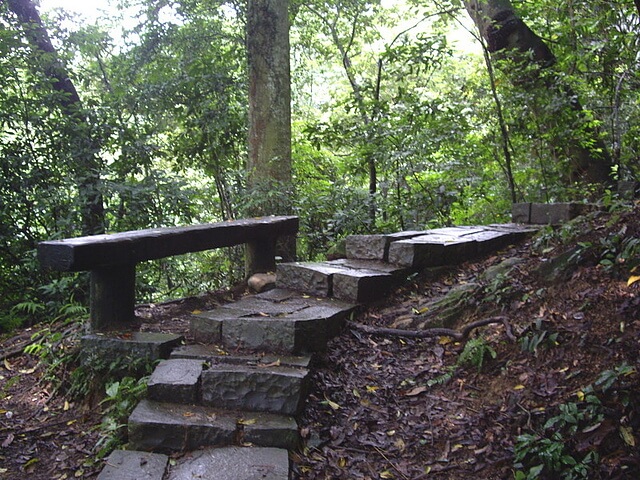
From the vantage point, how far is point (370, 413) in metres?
3.20

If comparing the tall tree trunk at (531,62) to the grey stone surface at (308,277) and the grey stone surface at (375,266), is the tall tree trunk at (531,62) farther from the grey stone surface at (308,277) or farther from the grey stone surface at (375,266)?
the grey stone surface at (308,277)

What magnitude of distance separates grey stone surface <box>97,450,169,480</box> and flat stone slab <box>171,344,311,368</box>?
75 centimetres

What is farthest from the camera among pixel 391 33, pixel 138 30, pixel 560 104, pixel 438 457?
pixel 391 33

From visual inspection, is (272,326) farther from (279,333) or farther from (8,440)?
(8,440)

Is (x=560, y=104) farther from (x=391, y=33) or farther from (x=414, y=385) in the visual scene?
(x=391, y=33)

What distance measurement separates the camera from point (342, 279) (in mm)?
4469

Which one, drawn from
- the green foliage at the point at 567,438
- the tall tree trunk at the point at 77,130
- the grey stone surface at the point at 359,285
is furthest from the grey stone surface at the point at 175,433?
the tall tree trunk at the point at 77,130

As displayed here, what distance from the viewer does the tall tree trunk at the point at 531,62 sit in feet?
22.6

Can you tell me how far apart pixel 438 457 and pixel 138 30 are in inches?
318

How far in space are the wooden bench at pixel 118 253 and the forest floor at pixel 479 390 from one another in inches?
13.3

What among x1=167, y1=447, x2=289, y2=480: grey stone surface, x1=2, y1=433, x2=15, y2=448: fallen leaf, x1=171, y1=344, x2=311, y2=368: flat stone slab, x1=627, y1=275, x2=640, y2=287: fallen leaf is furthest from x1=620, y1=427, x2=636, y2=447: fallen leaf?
x1=2, y1=433, x2=15, y2=448: fallen leaf

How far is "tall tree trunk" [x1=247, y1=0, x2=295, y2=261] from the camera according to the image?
22.7ft

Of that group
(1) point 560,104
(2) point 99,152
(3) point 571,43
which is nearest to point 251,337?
(2) point 99,152

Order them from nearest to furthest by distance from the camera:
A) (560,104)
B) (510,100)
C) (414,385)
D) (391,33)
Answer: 1. (414,385)
2. (560,104)
3. (510,100)
4. (391,33)
